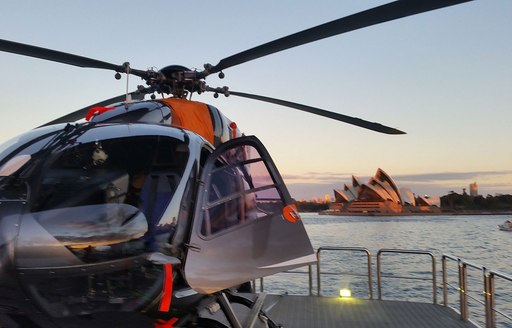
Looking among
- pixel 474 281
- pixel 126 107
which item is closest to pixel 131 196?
pixel 126 107

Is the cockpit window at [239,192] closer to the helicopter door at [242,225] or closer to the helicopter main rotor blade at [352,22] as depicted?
the helicopter door at [242,225]

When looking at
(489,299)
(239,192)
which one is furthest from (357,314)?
(239,192)

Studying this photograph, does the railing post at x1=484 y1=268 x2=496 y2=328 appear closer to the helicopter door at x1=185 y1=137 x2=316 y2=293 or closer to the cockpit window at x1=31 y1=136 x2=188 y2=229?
the helicopter door at x1=185 y1=137 x2=316 y2=293

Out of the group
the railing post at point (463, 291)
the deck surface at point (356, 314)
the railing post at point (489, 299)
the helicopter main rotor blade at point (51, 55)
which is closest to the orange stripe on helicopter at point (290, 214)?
the deck surface at point (356, 314)

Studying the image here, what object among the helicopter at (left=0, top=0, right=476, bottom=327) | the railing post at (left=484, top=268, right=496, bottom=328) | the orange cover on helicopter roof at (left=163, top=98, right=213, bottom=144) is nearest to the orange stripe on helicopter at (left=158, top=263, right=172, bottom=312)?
the helicopter at (left=0, top=0, right=476, bottom=327)

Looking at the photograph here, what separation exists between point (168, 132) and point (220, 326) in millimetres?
1704

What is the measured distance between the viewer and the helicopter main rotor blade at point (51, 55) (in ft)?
11.7

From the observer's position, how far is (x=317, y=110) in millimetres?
4891

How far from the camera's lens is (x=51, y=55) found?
3.84 metres

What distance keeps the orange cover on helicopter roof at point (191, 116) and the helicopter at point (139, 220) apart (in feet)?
2.95

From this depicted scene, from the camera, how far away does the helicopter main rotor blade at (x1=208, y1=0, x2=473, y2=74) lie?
312 cm

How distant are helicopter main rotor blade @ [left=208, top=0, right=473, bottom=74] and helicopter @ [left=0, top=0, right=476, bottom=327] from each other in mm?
11

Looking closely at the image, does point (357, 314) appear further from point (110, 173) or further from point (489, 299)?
point (110, 173)

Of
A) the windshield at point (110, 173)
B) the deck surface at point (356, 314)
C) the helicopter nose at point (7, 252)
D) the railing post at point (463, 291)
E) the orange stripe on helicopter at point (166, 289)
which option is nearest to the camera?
the helicopter nose at point (7, 252)
